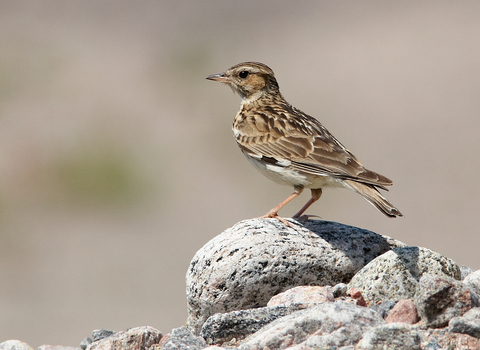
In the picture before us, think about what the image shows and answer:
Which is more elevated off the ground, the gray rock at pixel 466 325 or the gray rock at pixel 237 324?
the gray rock at pixel 237 324

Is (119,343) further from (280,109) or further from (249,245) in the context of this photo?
(280,109)

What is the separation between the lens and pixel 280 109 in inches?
314

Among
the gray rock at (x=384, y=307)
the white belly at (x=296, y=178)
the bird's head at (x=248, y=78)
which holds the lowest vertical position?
the gray rock at (x=384, y=307)

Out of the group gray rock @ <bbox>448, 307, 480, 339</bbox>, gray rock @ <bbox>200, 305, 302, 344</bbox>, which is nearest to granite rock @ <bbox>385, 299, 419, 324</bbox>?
gray rock @ <bbox>448, 307, 480, 339</bbox>

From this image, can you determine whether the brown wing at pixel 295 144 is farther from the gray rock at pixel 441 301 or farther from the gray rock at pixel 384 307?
the gray rock at pixel 441 301

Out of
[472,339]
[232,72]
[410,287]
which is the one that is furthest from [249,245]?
[232,72]

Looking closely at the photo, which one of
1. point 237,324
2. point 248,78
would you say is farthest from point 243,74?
point 237,324

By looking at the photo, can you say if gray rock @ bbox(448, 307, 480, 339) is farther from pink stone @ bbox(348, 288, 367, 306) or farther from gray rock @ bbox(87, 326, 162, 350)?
gray rock @ bbox(87, 326, 162, 350)

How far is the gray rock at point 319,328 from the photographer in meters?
3.90

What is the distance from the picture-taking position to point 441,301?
13.8 ft

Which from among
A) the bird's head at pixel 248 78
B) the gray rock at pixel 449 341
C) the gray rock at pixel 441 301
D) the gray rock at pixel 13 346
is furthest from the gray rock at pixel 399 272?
the bird's head at pixel 248 78

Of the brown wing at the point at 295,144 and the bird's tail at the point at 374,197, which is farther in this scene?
the brown wing at the point at 295,144

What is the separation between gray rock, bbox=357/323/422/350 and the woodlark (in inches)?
73.2

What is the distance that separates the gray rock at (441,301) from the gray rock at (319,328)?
1.18 feet
